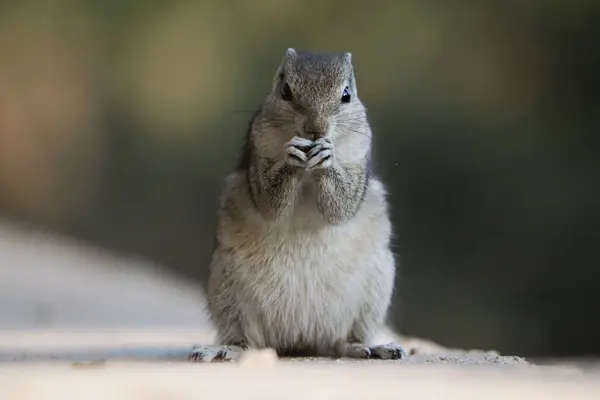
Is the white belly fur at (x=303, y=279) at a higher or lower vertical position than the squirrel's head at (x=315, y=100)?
lower

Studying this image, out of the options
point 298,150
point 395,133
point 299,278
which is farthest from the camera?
point 395,133

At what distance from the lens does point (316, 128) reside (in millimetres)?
3029

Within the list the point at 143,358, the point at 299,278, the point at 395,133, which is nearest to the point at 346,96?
the point at 299,278

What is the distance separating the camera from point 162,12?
6.68 m

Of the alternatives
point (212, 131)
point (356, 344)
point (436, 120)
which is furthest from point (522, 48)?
point (356, 344)

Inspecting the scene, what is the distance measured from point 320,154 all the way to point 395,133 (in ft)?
10.1

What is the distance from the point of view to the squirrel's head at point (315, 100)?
121 inches

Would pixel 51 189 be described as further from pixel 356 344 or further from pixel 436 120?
pixel 356 344

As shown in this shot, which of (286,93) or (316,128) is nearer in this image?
(316,128)

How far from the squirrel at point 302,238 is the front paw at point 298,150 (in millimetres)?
81

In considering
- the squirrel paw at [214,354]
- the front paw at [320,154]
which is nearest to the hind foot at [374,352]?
the squirrel paw at [214,354]

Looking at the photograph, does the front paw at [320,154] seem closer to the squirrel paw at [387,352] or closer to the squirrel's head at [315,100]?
the squirrel's head at [315,100]

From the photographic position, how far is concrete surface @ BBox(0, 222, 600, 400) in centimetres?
193

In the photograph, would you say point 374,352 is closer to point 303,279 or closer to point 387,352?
point 387,352
